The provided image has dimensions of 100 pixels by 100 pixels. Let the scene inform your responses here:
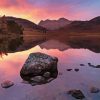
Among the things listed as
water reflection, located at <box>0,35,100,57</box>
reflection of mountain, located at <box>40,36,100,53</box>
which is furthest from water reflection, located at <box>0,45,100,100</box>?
reflection of mountain, located at <box>40,36,100,53</box>

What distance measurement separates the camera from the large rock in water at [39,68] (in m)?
24.9

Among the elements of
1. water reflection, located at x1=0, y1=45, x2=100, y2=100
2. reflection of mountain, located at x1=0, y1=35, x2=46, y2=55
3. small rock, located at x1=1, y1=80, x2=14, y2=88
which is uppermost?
small rock, located at x1=1, y1=80, x2=14, y2=88

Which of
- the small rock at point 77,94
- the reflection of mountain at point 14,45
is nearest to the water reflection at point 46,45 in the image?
the reflection of mountain at point 14,45

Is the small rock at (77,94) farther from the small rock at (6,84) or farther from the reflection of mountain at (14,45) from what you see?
the reflection of mountain at (14,45)

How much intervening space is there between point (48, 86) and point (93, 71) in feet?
25.6

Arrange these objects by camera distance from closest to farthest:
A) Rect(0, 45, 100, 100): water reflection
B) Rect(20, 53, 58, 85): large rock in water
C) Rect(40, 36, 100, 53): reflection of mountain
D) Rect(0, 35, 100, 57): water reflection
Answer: Rect(0, 45, 100, 100): water reflection < Rect(20, 53, 58, 85): large rock in water < Rect(0, 35, 100, 57): water reflection < Rect(40, 36, 100, 53): reflection of mountain

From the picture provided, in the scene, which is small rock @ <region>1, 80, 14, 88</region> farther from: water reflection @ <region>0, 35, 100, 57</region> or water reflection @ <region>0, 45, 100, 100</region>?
water reflection @ <region>0, 35, 100, 57</region>

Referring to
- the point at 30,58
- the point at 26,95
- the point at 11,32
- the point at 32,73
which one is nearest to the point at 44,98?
the point at 26,95

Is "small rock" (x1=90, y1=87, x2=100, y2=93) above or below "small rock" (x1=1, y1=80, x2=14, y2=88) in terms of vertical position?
above

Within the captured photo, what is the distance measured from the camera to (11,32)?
160m

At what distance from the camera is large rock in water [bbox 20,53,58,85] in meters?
24.9

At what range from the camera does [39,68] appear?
2602cm

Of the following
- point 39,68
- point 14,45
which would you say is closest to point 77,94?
point 39,68

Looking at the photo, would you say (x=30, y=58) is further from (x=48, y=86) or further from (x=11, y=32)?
(x=11, y=32)
